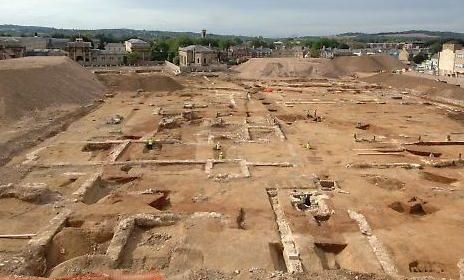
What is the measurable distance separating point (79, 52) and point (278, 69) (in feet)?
116

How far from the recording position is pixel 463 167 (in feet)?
73.6

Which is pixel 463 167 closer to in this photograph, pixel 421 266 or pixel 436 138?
pixel 436 138

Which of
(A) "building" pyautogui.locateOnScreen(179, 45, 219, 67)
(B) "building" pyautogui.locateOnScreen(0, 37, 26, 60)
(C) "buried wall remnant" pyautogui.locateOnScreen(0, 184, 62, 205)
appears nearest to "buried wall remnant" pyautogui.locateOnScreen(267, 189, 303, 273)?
(C) "buried wall remnant" pyautogui.locateOnScreen(0, 184, 62, 205)

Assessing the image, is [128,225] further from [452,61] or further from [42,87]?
[452,61]

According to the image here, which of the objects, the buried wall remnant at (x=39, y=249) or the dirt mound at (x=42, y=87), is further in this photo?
the dirt mound at (x=42, y=87)

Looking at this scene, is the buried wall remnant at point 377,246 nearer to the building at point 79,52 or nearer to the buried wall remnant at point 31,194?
the buried wall remnant at point 31,194

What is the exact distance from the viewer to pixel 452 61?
60000mm

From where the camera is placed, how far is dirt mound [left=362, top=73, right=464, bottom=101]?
152 ft

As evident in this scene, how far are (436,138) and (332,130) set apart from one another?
6.60 meters

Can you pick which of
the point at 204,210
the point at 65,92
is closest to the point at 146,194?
the point at 204,210

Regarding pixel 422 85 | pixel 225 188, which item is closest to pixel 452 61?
pixel 422 85

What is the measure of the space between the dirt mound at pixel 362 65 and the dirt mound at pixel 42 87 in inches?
1716

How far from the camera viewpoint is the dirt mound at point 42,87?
32406mm

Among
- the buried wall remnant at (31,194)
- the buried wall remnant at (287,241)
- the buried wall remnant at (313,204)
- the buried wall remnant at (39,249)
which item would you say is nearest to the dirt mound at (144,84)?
the buried wall remnant at (31,194)
